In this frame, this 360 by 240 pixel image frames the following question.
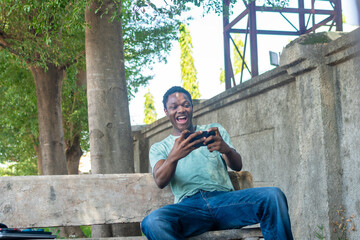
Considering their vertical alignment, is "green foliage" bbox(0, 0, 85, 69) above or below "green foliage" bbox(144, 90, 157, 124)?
below

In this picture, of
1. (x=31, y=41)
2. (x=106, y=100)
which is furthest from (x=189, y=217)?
(x=31, y=41)

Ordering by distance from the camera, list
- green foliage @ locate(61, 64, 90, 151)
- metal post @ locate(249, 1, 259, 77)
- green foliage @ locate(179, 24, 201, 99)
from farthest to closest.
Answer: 1. green foliage @ locate(179, 24, 201, 99)
2. green foliage @ locate(61, 64, 90, 151)
3. metal post @ locate(249, 1, 259, 77)

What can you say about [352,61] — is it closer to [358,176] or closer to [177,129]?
[358,176]

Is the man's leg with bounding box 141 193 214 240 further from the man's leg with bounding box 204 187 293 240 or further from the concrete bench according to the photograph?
the concrete bench

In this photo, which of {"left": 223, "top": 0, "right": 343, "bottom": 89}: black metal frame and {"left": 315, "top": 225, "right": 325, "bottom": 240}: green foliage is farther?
{"left": 223, "top": 0, "right": 343, "bottom": 89}: black metal frame

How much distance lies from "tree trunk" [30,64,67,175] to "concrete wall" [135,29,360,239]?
6045 millimetres

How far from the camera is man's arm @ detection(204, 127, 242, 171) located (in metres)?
3.47

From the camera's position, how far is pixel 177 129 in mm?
3936

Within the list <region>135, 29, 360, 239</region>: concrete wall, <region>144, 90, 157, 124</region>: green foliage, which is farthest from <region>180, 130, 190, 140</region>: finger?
<region>144, 90, 157, 124</region>: green foliage

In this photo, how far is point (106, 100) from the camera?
6.04 metres

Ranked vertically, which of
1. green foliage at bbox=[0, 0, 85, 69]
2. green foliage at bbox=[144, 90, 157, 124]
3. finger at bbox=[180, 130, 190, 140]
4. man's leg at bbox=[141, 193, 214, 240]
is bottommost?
man's leg at bbox=[141, 193, 214, 240]

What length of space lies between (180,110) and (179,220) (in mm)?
927

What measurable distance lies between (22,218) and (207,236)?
1576 millimetres

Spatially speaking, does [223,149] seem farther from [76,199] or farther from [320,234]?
[320,234]
